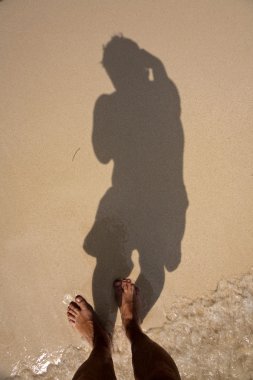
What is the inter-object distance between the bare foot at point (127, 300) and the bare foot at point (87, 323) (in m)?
0.21

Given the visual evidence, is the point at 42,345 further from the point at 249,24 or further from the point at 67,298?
the point at 249,24

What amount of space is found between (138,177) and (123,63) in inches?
42.0

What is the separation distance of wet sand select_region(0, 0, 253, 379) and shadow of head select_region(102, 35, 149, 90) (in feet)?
0.22

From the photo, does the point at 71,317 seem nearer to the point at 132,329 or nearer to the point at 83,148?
the point at 132,329

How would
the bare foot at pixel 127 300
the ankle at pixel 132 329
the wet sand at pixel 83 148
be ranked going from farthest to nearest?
the wet sand at pixel 83 148 → the bare foot at pixel 127 300 → the ankle at pixel 132 329

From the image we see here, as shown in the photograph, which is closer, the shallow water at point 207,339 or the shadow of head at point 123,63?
the shallow water at point 207,339

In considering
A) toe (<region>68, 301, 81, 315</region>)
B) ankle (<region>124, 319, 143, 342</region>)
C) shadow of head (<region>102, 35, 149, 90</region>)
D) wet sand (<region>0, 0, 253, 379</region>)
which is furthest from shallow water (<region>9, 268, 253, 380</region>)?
shadow of head (<region>102, 35, 149, 90</region>)

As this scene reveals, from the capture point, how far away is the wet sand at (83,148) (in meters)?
3.03

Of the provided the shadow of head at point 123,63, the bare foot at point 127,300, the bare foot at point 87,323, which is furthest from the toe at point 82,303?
the shadow of head at point 123,63

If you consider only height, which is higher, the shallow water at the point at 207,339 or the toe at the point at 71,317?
the toe at the point at 71,317

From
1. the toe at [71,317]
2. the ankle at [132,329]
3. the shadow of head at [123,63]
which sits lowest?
the ankle at [132,329]

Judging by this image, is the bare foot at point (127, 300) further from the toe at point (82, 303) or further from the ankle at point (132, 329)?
the toe at point (82, 303)

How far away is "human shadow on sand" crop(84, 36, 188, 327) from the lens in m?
3.07

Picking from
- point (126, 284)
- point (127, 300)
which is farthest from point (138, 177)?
point (127, 300)
